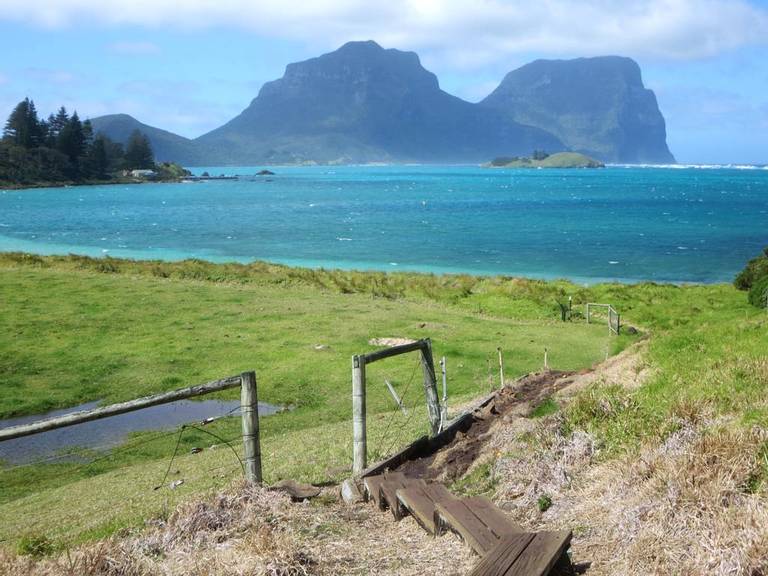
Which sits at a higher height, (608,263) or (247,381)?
(247,381)

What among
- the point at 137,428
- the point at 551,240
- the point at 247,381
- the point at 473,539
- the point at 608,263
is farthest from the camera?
the point at 551,240

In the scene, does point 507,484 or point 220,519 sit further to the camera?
point 507,484

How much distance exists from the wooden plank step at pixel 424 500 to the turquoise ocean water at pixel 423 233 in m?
59.0

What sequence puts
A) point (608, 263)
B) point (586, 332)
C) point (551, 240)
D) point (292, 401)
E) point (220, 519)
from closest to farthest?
point (220, 519)
point (292, 401)
point (586, 332)
point (608, 263)
point (551, 240)

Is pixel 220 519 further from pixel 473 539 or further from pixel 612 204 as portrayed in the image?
pixel 612 204

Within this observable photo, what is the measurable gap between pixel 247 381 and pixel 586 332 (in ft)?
81.2

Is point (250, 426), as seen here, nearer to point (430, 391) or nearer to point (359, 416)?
point (359, 416)

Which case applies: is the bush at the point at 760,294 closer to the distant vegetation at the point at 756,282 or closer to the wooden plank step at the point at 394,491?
the distant vegetation at the point at 756,282

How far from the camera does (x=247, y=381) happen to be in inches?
399

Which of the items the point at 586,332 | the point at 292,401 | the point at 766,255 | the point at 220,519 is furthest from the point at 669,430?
the point at 766,255

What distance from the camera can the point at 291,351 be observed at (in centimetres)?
2805

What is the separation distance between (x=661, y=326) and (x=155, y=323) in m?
23.3

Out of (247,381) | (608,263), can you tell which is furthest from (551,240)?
(247,381)

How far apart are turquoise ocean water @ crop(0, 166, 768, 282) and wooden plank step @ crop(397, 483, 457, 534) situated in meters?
59.0
